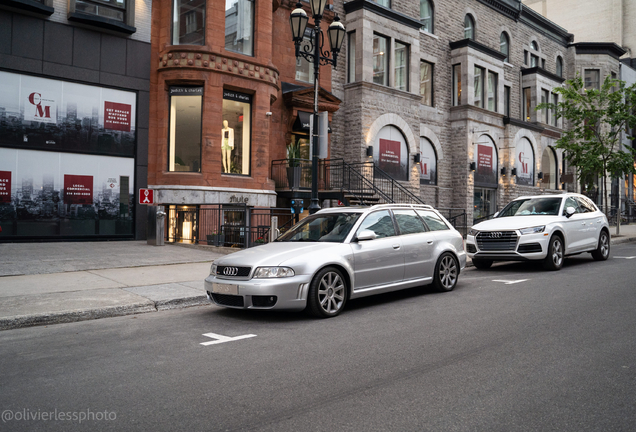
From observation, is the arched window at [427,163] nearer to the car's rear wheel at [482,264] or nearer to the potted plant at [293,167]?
the potted plant at [293,167]

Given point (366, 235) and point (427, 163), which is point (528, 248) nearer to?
point (366, 235)

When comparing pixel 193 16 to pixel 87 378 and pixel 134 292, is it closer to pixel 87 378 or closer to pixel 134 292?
pixel 134 292

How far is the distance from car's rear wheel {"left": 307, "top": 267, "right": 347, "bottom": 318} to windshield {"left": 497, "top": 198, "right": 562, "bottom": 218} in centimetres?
737

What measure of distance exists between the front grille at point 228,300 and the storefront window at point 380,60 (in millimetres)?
18887

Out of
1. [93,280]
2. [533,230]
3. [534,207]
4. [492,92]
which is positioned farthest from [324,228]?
[492,92]

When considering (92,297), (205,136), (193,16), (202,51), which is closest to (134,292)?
(92,297)

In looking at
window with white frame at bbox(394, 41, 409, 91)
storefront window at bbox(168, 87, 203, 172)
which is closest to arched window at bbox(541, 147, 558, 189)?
window with white frame at bbox(394, 41, 409, 91)

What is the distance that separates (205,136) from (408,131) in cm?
1089

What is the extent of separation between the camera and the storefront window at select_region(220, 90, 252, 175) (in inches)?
754

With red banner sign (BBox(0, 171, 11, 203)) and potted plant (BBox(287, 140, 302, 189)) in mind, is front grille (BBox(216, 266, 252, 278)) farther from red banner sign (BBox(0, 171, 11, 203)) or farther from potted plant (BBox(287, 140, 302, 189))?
potted plant (BBox(287, 140, 302, 189))

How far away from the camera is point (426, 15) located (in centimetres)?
2759

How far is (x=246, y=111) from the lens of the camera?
19672mm

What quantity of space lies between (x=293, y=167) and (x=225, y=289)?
46.4 feet

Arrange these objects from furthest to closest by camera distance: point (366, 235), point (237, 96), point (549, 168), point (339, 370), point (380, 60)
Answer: point (549, 168)
point (380, 60)
point (237, 96)
point (366, 235)
point (339, 370)
